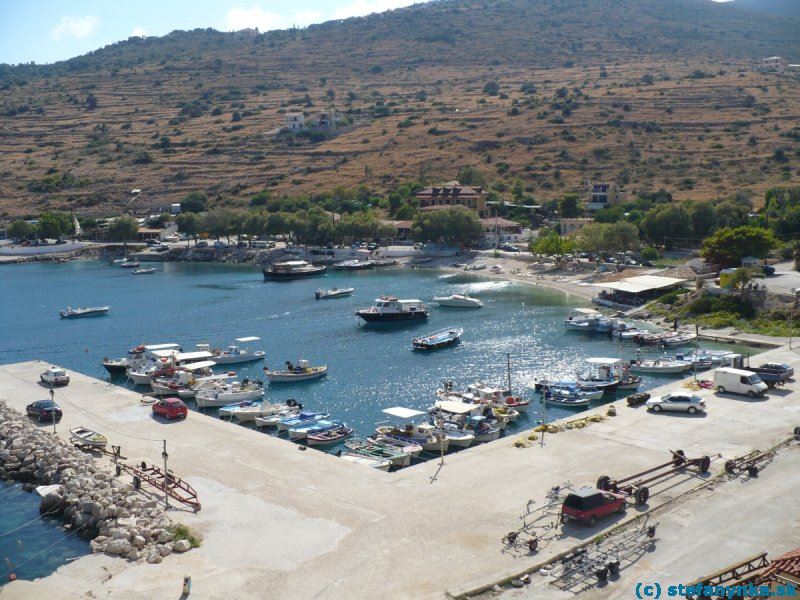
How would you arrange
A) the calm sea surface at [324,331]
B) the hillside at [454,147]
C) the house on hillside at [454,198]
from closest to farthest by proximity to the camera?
the calm sea surface at [324,331]
the house on hillside at [454,198]
the hillside at [454,147]

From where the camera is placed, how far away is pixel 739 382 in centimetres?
3875

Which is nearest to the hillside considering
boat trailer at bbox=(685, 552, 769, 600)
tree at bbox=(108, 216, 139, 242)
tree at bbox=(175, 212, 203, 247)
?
tree at bbox=(175, 212, 203, 247)

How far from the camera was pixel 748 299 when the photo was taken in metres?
59.7

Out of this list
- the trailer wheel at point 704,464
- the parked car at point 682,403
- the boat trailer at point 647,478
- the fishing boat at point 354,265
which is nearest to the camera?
the boat trailer at point 647,478

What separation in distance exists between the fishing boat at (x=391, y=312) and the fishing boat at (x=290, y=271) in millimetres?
27988

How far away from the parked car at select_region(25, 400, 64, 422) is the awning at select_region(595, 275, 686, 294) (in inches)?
1684

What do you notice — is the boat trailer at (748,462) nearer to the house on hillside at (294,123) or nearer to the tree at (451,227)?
the tree at (451,227)

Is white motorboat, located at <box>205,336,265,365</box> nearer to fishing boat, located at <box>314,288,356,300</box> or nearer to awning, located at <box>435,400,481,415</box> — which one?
awning, located at <box>435,400,481,415</box>

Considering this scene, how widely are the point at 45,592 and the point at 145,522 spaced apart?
4596mm

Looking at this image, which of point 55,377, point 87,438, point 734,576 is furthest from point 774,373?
point 55,377

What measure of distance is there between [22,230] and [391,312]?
8572 cm

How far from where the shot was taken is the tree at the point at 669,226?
294 feet

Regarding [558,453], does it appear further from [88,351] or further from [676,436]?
[88,351]

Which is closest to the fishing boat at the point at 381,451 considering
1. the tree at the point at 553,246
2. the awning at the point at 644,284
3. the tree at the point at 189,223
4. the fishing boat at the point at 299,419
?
the fishing boat at the point at 299,419
